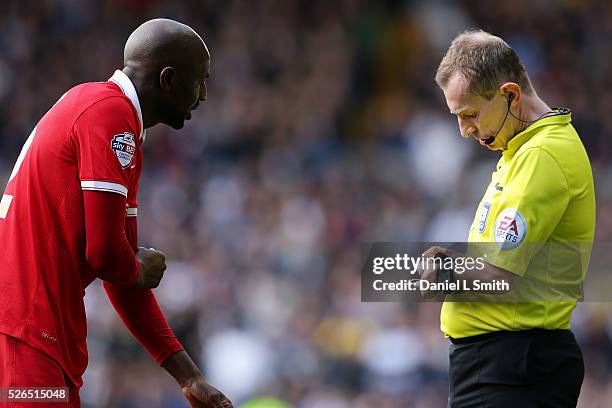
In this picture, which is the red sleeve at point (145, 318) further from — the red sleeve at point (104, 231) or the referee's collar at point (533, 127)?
the referee's collar at point (533, 127)

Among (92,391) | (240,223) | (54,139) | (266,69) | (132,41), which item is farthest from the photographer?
(266,69)

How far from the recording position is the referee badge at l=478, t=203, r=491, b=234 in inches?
146

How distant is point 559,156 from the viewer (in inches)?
141

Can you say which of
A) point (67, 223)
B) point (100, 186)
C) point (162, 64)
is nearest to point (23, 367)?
point (67, 223)

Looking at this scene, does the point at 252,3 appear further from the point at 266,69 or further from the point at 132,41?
the point at 132,41

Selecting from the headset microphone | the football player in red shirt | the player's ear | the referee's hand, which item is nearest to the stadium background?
the headset microphone

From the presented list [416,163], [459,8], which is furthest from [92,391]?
[459,8]

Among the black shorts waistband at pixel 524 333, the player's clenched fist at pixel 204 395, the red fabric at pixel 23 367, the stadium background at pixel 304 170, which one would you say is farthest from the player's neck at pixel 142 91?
the stadium background at pixel 304 170

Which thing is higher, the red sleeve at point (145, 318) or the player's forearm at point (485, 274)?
the player's forearm at point (485, 274)

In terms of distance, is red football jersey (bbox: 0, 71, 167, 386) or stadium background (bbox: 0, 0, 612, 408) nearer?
red football jersey (bbox: 0, 71, 167, 386)

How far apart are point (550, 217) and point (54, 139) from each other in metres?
1.74

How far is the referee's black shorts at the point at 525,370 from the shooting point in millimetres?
3643

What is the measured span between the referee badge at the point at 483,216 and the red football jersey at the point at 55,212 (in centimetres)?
127

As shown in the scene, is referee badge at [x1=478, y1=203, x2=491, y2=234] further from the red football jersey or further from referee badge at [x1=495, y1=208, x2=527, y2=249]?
the red football jersey
